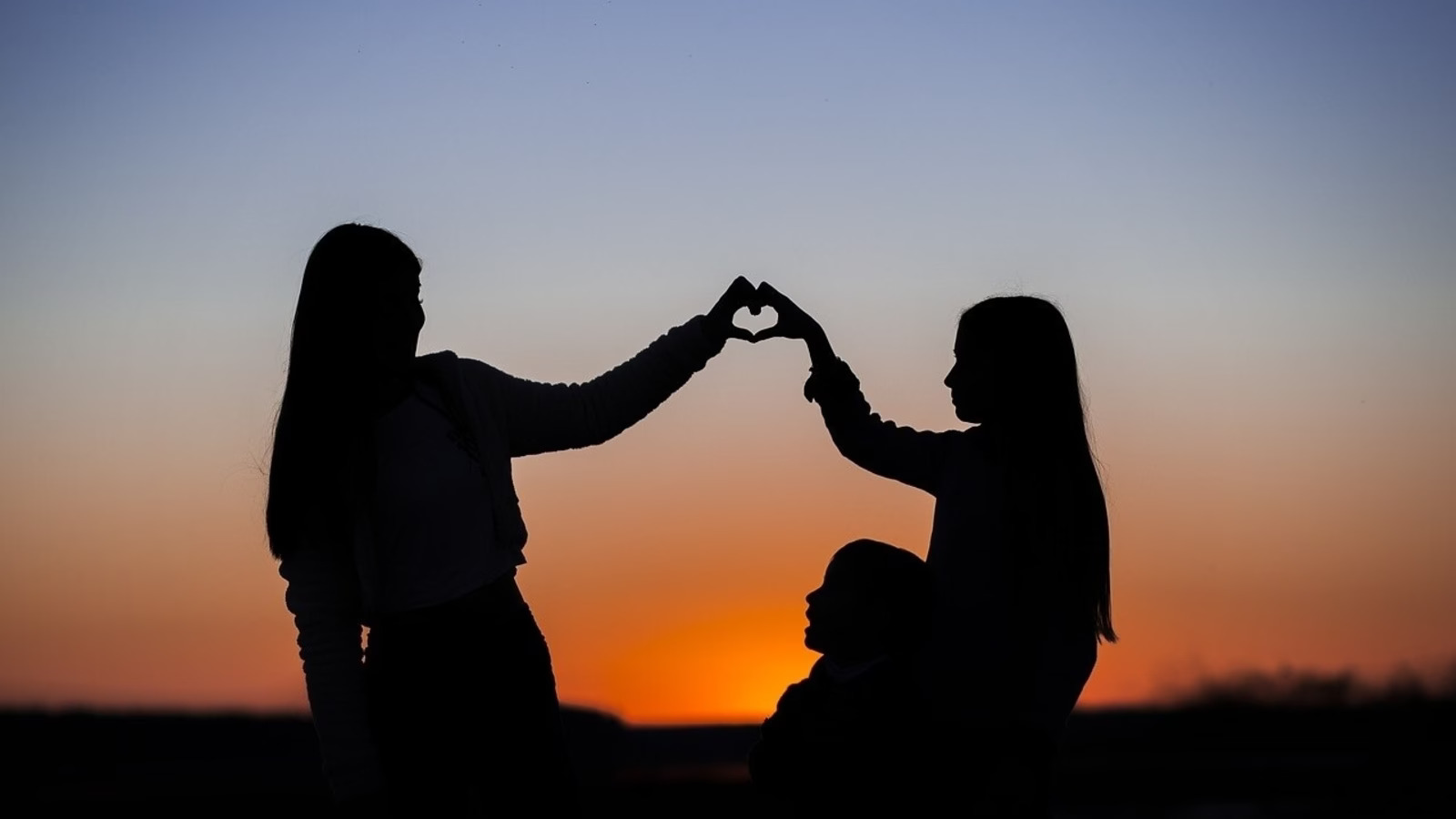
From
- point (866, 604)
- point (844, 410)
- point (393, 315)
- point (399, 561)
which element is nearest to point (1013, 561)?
point (866, 604)

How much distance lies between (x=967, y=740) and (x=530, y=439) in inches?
52.8

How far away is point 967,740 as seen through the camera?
14.3 feet

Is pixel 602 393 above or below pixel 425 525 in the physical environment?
above

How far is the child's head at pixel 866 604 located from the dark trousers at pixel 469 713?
694 millimetres

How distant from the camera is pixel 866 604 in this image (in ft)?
13.9

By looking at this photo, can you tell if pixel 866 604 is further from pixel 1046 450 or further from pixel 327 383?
pixel 327 383

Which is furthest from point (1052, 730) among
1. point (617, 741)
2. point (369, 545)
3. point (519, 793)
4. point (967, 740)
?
point (617, 741)

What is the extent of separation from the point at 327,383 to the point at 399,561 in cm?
47

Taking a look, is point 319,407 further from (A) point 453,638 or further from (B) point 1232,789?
(B) point 1232,789

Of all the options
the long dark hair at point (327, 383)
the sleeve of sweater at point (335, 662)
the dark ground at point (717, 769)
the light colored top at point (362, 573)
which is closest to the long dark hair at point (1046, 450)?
the light colored top at point (362, 573)

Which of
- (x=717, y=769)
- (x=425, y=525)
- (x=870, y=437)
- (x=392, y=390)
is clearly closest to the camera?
(x=425, y=525)

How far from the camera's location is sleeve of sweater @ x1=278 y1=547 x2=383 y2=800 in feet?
14.1

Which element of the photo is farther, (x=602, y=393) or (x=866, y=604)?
(x=602, y=393)

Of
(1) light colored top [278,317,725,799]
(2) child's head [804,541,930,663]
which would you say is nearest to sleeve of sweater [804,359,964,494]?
(2) child's head [804,541,930,663]
